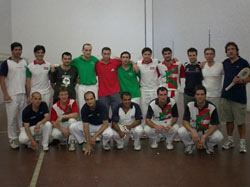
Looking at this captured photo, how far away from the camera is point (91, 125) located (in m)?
4.29

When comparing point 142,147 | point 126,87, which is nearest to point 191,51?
point 126,87

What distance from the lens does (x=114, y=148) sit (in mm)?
4273

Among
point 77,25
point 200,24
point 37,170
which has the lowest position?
point 37,170

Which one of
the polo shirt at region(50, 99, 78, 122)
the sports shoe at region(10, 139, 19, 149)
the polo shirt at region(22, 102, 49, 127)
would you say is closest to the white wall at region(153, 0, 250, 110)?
the polo shirt at region(50, 99, 78, 122)

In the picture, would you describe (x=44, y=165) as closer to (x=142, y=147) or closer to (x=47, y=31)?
(x=142, y=147)

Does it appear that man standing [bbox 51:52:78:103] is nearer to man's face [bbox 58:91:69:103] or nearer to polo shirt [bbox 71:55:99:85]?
polo shirt [bbox 71:55:99:85]

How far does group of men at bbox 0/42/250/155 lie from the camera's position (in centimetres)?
→ 396

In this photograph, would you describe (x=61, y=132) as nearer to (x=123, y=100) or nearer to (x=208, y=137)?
(x=123, y=100)

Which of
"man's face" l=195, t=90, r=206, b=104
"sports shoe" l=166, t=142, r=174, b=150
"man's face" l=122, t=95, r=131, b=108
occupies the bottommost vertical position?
"sports shoe" l=166, t=142, r=174, b=150

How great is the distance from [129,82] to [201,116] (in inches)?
56.3

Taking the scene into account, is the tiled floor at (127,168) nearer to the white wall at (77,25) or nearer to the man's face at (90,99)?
the man's face at (90,99)

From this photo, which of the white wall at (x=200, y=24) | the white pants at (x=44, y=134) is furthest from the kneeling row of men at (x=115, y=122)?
the white wall at (x=200, y=24)

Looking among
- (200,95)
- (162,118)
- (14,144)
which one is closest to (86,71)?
(162,118)

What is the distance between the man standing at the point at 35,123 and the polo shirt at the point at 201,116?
2168 mm
